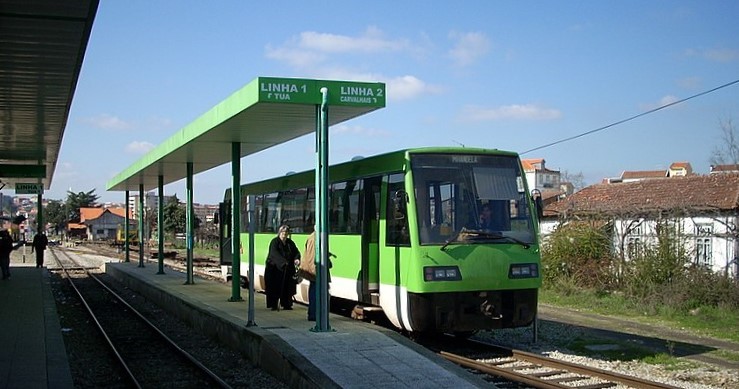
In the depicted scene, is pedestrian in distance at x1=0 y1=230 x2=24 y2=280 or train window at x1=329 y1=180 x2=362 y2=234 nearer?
train window at x1=329 y1=180 x2=362 y2=234

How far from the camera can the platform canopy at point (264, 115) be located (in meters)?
11.6

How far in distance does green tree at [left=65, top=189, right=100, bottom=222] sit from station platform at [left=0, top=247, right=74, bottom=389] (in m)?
125

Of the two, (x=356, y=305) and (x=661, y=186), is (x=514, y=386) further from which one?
(x=661, y=186)

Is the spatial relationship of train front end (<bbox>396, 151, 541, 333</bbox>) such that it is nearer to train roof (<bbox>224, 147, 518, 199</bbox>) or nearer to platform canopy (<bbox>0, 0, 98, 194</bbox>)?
train roof (<bbox>224, 147, 518, 199</bbox>)

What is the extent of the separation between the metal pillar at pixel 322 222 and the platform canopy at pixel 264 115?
32cm

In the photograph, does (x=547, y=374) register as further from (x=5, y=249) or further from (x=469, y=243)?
A: (x=5, y=249)

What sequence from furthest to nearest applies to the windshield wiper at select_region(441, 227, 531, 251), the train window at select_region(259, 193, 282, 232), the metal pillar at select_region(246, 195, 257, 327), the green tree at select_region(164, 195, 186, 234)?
the green tree at select_region(164, 195, 186, 234) < the train window at select_region(259, 193, 282, 232) < the metal pillar at select_region(246, 195, 257, 327) < the windshield wiper at select_region(441, 227, 531, 251)

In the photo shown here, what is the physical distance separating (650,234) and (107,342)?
13529 millimetres

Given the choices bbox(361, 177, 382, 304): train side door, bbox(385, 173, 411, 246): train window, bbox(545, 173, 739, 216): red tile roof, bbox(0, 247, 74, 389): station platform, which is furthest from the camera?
bbox(545, 173, 739, 216): red tile roof

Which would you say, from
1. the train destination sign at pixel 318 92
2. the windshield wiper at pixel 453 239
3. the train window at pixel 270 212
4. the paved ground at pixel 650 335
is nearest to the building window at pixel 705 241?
the paved ground at pixel 650 335

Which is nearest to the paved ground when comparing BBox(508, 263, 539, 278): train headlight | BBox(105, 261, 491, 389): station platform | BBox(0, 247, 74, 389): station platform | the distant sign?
BBox(508, 263, 539, 278): train headlight

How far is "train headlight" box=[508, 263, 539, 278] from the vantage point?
1205 centimetres

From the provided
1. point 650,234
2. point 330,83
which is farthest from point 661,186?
point 330,83

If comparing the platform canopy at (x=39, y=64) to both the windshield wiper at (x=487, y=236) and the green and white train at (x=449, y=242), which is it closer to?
the green and white train at (x=449, y=242)
